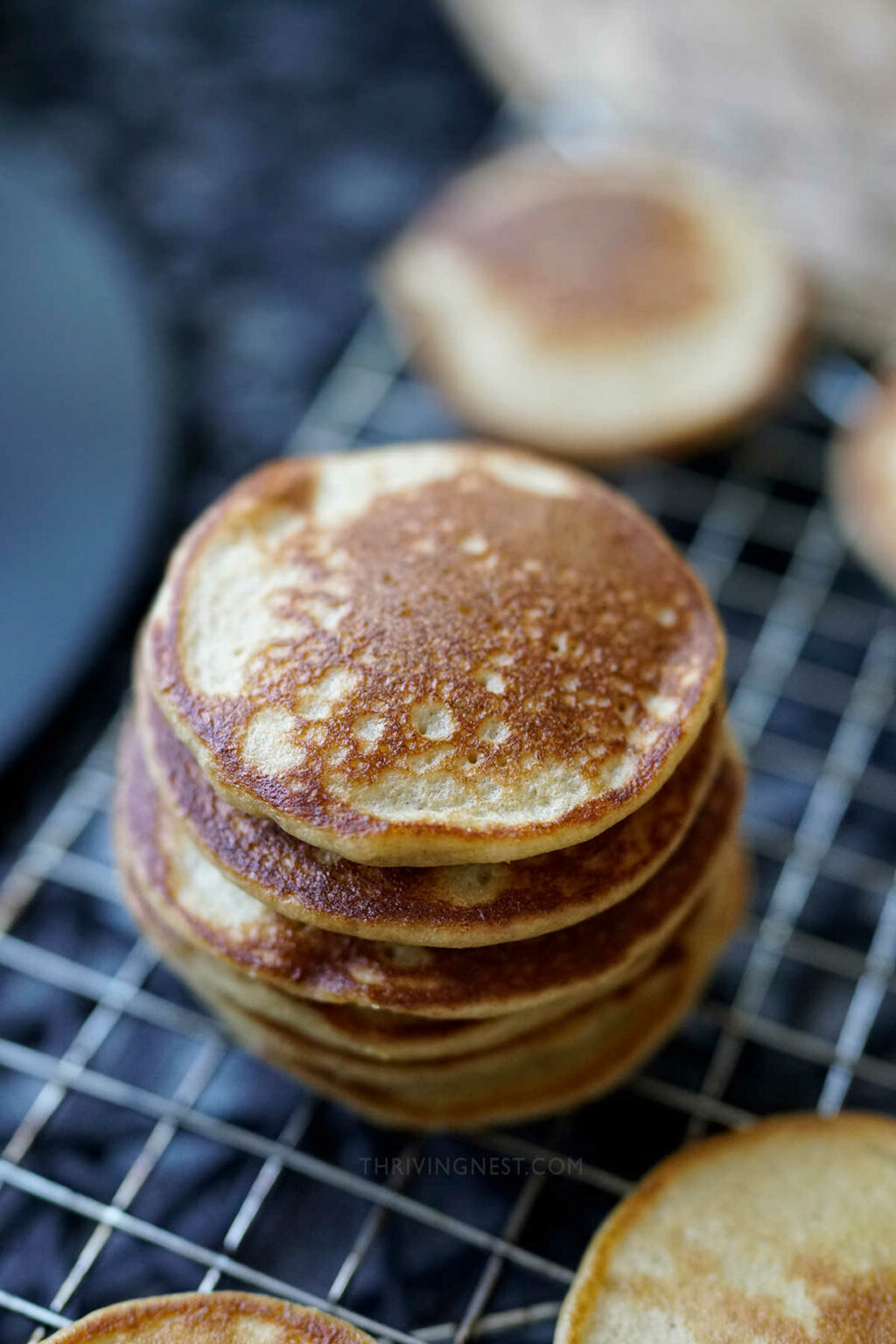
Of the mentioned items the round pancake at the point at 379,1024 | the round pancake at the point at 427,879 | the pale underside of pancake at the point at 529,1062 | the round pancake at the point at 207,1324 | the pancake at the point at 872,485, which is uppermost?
the round pancake at the point at 427,879

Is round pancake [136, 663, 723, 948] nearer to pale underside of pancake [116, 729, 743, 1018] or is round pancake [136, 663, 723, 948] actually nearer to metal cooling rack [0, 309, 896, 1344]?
pale underside of pancake [116, 729, 743, 1018]

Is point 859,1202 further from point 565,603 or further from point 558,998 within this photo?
point 565,603

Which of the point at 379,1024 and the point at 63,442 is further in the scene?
the point at 63,442

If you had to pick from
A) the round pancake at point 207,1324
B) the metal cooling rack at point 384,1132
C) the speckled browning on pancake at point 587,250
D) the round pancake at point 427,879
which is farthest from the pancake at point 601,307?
the round pancake at point 207,1324

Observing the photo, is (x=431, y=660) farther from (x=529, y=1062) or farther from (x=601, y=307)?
(x=601, y=307)

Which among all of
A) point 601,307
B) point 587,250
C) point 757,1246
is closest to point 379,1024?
point 757,1246

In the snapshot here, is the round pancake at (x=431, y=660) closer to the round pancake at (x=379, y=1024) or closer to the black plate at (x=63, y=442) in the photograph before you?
the round pancake at (x=379, y=1024)

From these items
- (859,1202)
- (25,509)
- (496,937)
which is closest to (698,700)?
(496,937)
